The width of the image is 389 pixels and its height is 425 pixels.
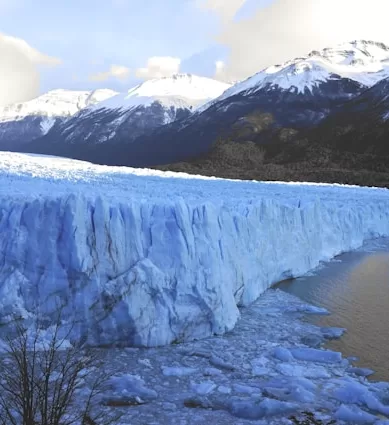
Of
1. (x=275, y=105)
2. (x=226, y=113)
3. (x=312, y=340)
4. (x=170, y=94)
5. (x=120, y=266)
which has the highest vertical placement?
(x=170, y=94)

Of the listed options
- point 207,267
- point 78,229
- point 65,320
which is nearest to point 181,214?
point 207,267

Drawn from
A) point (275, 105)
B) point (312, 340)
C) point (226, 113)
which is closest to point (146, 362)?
point (312, 340)

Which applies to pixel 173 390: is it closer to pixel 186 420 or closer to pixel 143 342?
pixel 186 420

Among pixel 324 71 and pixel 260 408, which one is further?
pixel 324 71

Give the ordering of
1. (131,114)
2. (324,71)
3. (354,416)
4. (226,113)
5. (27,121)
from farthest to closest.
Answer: (27,121), (131,114), (324,71), (226,113), (354,416)

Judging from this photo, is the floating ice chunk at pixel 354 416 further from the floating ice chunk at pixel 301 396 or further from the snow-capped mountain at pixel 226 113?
the snow-capped mountain at pixel 226 113

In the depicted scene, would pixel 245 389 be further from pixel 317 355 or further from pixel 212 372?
pixel 317 355

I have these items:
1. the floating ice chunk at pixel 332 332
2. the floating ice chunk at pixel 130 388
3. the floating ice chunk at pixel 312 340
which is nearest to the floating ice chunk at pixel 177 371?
the floating ice chunk at pixel 130 388
